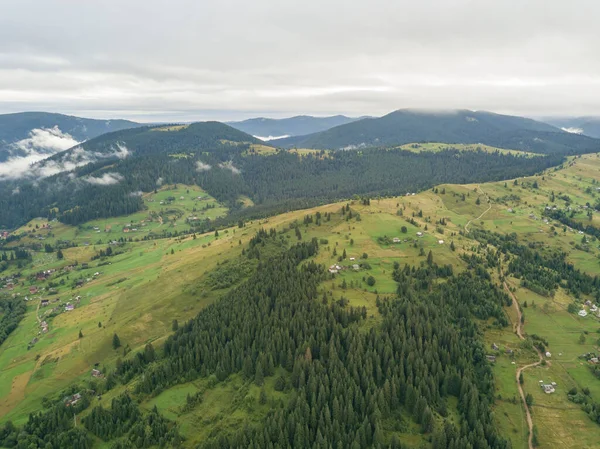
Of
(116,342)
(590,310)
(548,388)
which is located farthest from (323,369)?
(590,310)

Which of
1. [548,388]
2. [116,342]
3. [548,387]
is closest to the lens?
[548,388]

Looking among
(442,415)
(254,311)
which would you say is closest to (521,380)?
(442,415)

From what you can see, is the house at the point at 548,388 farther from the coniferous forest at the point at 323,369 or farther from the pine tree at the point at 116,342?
the pine tree at the point at 116,342

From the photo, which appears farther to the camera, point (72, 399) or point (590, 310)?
point (590, 310)

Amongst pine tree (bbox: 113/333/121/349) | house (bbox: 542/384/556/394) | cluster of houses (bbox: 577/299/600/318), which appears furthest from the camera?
cluster of houses (bbox: 577/299/600/318)

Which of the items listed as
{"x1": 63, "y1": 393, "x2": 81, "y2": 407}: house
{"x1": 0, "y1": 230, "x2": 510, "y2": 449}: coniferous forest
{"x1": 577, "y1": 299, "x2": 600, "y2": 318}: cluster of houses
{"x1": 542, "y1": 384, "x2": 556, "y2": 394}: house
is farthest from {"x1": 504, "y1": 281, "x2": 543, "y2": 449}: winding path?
{"x1": 63, "y1": 393, "x2": 81, "y2": 407}: house

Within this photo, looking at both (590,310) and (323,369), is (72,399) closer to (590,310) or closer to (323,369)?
(323,369)

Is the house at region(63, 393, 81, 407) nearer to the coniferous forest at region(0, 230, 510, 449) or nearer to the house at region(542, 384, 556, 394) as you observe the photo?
the coniferous forest at region(0, 230, 510, 449)

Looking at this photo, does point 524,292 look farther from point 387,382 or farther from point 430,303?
point 387,382

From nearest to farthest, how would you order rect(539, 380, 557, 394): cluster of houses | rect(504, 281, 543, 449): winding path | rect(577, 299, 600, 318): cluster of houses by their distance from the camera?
rect(504, 281, 543, 449): winding path
rect(539, 380, 557, 394): cluster of houses
rect(577, 299, 600, 318): cluster of houses
